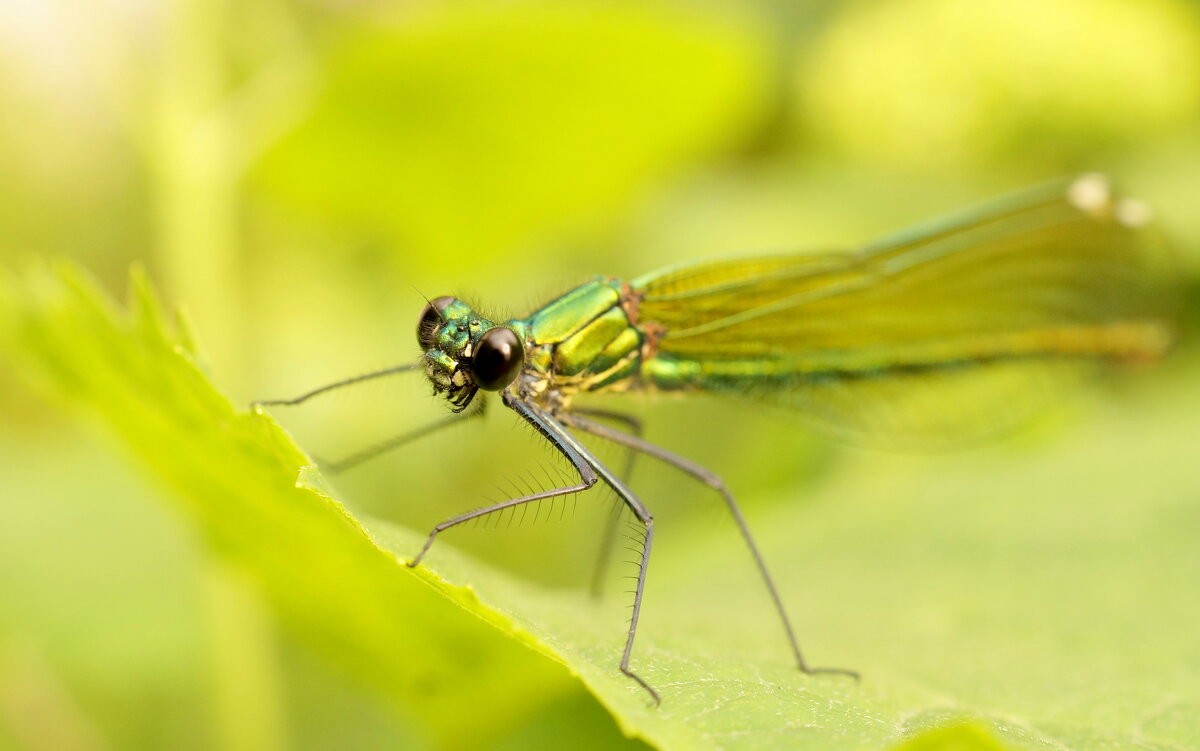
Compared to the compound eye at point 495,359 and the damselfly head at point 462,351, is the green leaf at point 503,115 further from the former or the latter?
the compound eye at point 495,359

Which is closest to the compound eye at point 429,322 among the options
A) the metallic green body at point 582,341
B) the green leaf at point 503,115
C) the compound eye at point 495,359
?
the compound eye at point 495,359

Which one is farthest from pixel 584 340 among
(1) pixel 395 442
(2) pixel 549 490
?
(1) pixel 395 442

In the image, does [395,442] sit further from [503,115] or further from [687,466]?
[503,115]

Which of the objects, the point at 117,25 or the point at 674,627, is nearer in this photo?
the point at 674,627

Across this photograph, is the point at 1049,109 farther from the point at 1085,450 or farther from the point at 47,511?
the point at 47,511

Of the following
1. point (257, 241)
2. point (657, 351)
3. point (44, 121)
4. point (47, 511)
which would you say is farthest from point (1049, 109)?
point (44, 121)

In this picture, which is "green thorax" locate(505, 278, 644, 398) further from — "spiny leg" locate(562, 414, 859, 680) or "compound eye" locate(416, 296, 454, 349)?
"compound eye" locate(416, 296, 454, 349)
